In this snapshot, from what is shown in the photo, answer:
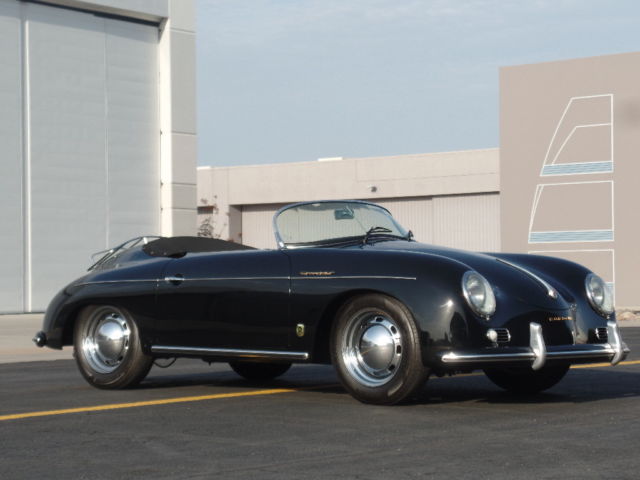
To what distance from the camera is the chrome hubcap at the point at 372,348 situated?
734 centimetres

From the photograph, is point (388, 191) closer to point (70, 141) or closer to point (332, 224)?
point (70, 141)

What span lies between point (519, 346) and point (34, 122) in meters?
22.2

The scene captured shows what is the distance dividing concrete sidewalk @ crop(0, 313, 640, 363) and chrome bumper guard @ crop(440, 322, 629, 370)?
7994 mm

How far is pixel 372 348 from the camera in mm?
7395

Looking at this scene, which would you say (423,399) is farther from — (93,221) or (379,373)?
(93,221)

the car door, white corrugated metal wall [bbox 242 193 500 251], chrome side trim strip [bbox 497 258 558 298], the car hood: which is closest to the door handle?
Answer: the car door

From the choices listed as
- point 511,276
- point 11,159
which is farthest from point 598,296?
point 11,159

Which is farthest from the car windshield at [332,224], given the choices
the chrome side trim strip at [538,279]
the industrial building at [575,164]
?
the industrial building at [575,164]

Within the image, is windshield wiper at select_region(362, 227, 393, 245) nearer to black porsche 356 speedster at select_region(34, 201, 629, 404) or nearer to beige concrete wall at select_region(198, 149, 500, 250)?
black porsche 356 speedster at select_region(34, 201, 629, 404)

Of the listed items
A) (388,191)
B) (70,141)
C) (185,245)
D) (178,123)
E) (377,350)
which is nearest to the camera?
(377,350)

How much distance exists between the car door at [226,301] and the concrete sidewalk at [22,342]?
19.1 feet

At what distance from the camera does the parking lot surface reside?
5.24 meters

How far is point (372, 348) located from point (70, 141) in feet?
72.4

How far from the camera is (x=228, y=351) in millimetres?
8148
